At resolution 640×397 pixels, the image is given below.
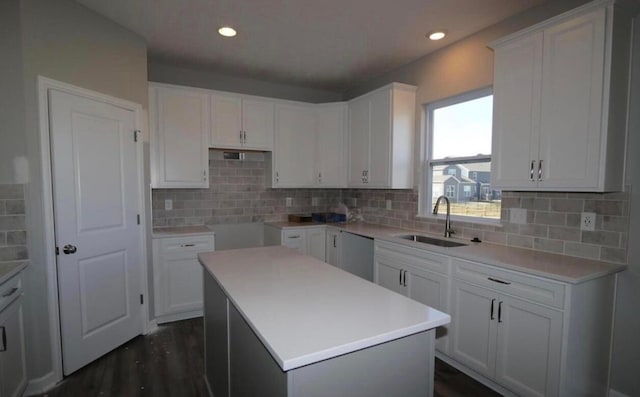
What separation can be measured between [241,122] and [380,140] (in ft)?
5.27

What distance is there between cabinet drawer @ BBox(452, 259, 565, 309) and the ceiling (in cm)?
190

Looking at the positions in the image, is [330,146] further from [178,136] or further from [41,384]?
[41,384]

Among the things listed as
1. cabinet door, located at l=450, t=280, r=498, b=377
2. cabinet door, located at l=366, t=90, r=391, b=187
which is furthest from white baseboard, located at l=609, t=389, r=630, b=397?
cabinet door, located at l=366, t=90, r=391, b=187

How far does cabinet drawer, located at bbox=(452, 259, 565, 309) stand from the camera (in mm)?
1821

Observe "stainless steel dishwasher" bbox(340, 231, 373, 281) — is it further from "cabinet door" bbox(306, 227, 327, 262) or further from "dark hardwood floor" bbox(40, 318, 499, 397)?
"dark hardwood floor" bbox(40, 318, 499, 397)

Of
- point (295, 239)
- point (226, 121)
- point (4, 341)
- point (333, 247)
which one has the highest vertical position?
point (226, 121)

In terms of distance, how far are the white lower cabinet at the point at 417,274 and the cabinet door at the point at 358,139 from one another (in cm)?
108

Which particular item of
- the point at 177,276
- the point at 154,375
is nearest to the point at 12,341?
the point at 154,375

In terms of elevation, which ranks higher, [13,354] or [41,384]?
[13,354]

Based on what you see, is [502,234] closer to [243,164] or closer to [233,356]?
[233,356]

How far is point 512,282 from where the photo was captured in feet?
6.64

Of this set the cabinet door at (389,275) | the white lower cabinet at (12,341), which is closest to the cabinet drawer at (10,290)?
the white lower cabinet at (12,341)

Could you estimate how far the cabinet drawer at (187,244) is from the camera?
3.22m

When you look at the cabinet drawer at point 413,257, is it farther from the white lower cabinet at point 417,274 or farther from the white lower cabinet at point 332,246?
the white lower cabinet at point 332,246
